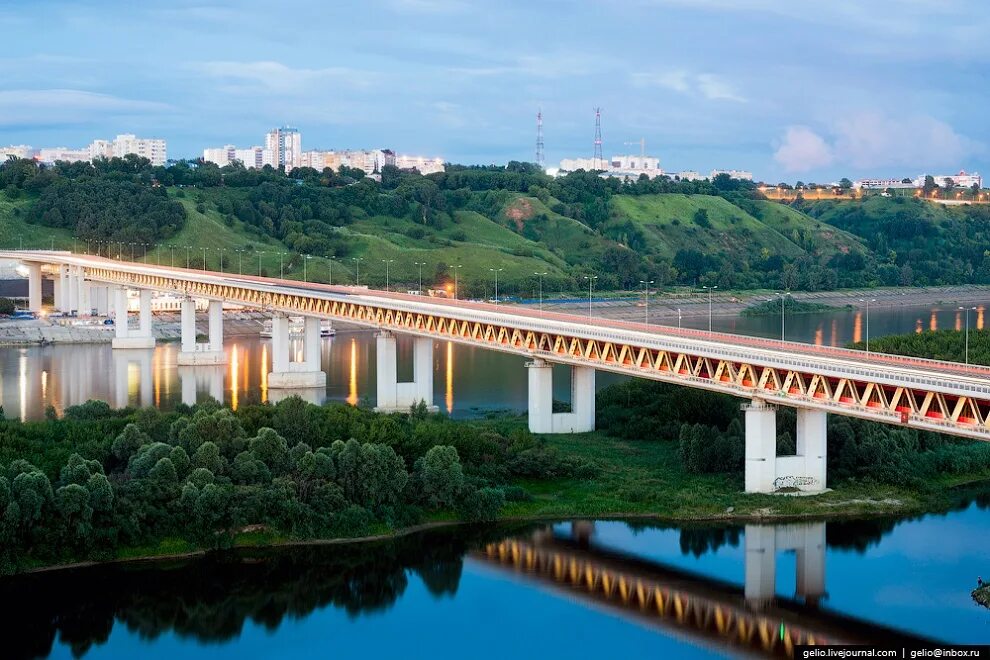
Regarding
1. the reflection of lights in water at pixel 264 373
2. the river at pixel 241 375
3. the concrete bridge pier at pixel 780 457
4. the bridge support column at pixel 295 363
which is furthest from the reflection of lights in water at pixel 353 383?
the concrete bridge pier at pixel 780 457

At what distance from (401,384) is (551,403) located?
1120 cm

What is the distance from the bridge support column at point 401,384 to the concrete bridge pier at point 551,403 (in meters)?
9.11

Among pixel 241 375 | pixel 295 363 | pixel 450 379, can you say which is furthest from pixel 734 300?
pixel 295 363

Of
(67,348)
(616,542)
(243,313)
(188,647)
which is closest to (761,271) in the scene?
(243,313)

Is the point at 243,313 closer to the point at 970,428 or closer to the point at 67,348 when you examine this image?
the point at 67,348

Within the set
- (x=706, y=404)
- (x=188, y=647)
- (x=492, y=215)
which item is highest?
(x=492, y=215)

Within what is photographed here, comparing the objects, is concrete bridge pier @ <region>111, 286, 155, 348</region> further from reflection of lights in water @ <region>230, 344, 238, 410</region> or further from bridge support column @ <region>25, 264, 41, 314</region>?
bridge support column @ <region>25, 264, 41, 314</region>

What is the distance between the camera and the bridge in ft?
123

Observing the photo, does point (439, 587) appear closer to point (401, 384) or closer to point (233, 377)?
point (401, 384)

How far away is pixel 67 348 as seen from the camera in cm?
9544

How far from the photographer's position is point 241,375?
263 feet

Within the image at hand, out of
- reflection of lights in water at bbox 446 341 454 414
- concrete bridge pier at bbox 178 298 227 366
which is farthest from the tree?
concrete bridge pier at bbox 178 298 227 366

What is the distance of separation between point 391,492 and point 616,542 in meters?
6.98

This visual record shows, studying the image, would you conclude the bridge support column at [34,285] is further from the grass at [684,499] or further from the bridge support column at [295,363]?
the grass at [684,499]
